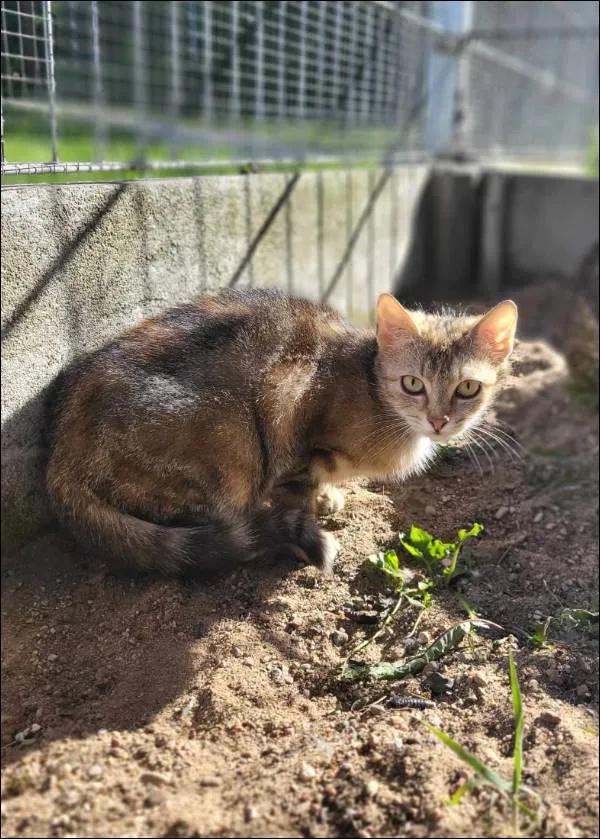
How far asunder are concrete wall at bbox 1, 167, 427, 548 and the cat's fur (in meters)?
0.12

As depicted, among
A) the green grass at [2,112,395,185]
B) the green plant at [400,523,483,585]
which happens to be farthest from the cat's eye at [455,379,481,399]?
the green grass at [2,112,395,185]

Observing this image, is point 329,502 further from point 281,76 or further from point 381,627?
point 281,76

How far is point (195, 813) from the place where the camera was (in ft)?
6.05

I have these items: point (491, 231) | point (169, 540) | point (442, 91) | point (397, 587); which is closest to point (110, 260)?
point (169, 540)

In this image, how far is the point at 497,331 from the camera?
9.45 ft

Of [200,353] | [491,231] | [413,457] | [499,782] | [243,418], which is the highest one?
[491,231]

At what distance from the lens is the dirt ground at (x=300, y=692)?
1874 mm

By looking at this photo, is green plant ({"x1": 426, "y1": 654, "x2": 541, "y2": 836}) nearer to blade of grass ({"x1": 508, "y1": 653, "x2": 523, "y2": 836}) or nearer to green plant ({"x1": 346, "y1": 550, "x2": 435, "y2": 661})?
blade of grass ({"x1": 508, "y1": 653, "x2": 523, "y2": 836})

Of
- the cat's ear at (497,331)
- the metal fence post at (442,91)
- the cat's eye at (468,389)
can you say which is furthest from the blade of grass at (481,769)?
the metal fence post at (442,91)

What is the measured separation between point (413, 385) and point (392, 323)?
241 mm

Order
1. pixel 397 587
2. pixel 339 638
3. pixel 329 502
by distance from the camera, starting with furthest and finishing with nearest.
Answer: pixel 329 502 → pixel 397 587 → pixel 339 638

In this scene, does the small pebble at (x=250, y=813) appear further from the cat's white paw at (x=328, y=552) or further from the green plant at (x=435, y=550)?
the green plant at (x=435, y=550)

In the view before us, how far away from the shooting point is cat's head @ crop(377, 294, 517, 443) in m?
2.86

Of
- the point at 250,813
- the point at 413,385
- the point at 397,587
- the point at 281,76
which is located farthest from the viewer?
the point at 281,76
